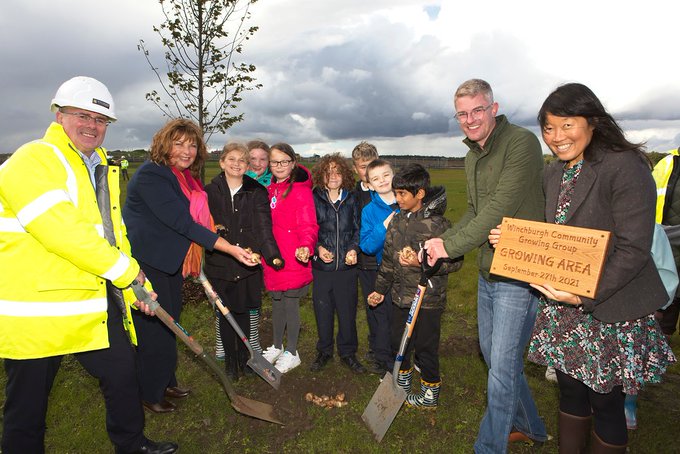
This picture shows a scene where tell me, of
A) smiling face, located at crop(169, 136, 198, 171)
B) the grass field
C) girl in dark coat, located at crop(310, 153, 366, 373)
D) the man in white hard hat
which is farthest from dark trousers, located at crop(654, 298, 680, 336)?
the man in white hard hat

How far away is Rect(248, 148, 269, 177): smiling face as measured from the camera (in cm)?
547

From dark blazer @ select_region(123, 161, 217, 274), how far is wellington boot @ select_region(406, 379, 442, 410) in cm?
261

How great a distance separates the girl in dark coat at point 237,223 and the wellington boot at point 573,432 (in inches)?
115

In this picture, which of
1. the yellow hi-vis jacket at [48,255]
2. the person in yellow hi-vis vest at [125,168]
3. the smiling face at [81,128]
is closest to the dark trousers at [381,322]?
the yellow hi-vis jacket at [48,255]

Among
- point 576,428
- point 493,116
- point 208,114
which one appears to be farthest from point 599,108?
point 208,114

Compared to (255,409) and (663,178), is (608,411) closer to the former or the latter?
(663,178)

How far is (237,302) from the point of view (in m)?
4.67

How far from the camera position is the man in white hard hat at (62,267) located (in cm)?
248

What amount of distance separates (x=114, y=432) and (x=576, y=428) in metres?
3.34

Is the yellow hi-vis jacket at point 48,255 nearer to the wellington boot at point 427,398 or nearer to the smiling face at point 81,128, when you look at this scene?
the smiling face at point 81,128

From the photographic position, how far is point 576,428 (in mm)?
2754

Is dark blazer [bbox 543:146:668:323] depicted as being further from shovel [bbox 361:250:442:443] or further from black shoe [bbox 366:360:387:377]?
black shoe [bbox 366:360:387:377]

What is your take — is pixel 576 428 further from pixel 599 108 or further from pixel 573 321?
pixel 599 108

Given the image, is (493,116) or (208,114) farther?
(208,114)
